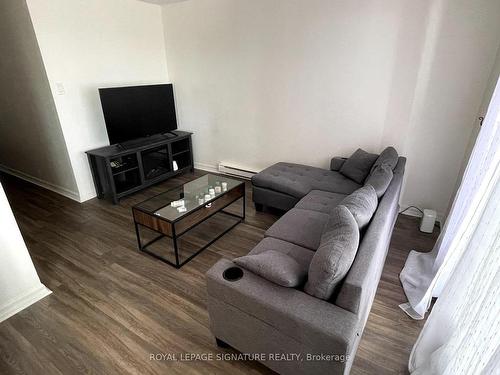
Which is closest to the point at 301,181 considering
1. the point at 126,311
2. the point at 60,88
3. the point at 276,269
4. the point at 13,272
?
the point at 276,269

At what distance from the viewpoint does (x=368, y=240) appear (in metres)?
1.49

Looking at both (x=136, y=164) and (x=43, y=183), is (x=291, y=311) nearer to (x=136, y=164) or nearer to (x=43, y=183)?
(x=136, y=164)

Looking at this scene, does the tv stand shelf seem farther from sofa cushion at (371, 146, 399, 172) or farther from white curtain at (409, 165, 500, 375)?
white curtain at (409, 165, 500, 375)

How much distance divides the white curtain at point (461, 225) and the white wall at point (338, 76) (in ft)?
3.32

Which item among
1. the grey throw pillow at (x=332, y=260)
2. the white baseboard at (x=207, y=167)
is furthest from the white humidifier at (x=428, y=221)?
the white baseboard at (x=207, y=167)

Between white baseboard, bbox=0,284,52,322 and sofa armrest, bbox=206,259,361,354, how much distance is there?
152 centimetres

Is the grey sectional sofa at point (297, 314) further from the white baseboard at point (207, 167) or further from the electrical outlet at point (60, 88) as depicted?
the electrical outlet at point (60, 88)

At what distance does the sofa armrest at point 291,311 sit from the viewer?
1.15 metres

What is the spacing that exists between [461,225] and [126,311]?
226 centimetres

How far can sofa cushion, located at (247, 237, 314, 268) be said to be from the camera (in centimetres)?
181

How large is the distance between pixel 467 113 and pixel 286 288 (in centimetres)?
258

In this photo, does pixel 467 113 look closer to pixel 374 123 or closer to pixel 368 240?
pixel 374 123

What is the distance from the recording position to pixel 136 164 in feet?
12.3

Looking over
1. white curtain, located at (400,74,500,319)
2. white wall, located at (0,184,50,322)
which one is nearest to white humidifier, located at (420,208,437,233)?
white curtain, located at (400,74,500,319)
